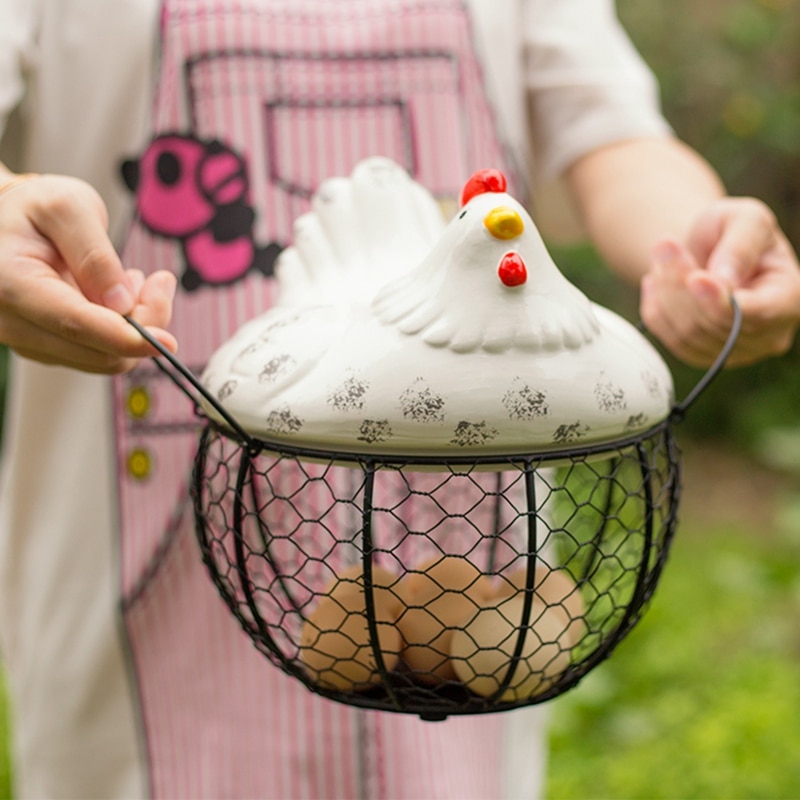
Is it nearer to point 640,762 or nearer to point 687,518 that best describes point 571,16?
point 640,762

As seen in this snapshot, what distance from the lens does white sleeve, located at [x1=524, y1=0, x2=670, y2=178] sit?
2.92ft

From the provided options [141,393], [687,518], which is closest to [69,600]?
[141,393]

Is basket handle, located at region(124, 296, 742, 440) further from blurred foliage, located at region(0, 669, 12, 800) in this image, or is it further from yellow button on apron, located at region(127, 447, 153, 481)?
blurred foliage, located at region(0, 669, 12, 800)

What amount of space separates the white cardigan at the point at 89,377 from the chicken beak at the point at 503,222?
0.40 metres

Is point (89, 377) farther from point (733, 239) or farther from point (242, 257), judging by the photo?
point (733, 239)

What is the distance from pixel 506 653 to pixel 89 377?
1.47ft

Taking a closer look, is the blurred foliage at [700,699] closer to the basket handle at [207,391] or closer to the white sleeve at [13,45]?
the basket handle at [207,391]

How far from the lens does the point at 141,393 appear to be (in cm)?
84

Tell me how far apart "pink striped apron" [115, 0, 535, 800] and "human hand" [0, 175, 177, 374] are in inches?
11.0

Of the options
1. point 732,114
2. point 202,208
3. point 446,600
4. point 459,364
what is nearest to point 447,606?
point 446,600

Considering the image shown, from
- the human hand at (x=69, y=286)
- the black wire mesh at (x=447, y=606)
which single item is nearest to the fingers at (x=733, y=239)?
the black wire mesh at (x=447, y=606)

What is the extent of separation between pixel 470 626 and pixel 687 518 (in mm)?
1982

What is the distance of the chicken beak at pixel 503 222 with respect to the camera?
0.51 meters

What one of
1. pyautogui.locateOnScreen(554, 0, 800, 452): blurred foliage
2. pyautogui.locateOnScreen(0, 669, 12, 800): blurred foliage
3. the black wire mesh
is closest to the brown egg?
the black wire mesh
